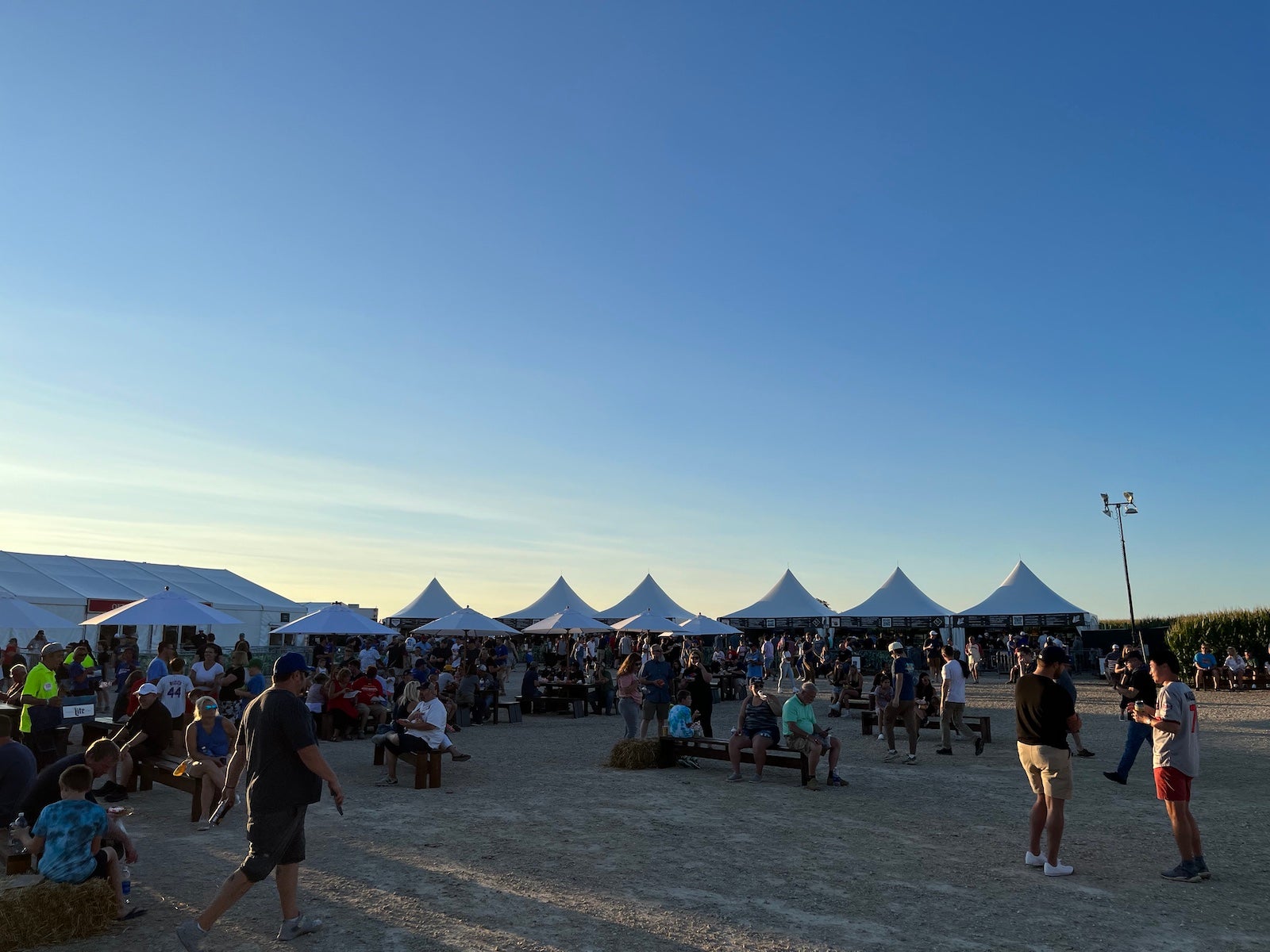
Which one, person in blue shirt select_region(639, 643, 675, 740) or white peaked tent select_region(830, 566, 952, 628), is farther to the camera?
white peaked tent select_region(830, 566, 952, 628)

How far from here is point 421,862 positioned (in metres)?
6.24

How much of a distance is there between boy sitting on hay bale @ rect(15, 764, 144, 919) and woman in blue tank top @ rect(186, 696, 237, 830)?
8.15ft

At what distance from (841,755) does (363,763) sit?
6.33m

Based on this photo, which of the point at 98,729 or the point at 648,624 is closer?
the point at 98,729

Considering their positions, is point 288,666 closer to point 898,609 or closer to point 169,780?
point 169,780

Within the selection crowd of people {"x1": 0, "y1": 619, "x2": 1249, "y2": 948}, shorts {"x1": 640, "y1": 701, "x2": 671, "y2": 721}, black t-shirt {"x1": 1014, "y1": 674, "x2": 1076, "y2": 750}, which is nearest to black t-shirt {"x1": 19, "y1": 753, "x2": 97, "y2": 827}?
crowd of people {"x1": 0, "y1": 619, "x2": 1249, "y2": 948}

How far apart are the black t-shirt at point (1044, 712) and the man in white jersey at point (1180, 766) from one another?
2.14 ft

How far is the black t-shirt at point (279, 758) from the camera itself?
4.48 metres

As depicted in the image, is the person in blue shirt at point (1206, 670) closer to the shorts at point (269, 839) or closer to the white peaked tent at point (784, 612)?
the white peaked tent at point (784, 612)

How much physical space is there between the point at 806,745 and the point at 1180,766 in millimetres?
4250

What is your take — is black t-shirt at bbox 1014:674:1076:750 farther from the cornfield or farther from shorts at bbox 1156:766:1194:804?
the cornfield

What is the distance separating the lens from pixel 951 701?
11891mm

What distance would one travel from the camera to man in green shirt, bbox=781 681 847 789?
9438 millimetres

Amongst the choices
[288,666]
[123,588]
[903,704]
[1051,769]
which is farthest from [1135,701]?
[123,588]
